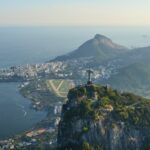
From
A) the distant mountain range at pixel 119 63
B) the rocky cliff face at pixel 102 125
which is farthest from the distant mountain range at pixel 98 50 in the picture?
the rocky cliff face at pixel 102 125

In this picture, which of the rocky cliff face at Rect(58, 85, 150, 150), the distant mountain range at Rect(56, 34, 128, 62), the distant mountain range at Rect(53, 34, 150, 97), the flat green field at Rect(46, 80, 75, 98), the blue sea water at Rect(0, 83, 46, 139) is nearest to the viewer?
the rocky cliff face at Rect(58, 85, 150, 150)

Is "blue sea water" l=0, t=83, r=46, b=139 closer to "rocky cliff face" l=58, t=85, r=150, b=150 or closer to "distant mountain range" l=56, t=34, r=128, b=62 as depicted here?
"rocky cliff face" l=58, t=85, r=150, b=150

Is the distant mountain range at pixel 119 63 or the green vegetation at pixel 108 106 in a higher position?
the green vegetation at pixel 108 106

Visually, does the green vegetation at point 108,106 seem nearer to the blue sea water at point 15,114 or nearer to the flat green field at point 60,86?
the blue sea water at point 15,114

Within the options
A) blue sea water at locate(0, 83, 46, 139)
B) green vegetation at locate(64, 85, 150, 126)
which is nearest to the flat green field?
blue sea water at locate(0, 83, 46, 139)

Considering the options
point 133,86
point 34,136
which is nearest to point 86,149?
point 34,136

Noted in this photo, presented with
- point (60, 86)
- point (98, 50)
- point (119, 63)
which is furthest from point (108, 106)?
point (98, 50)
